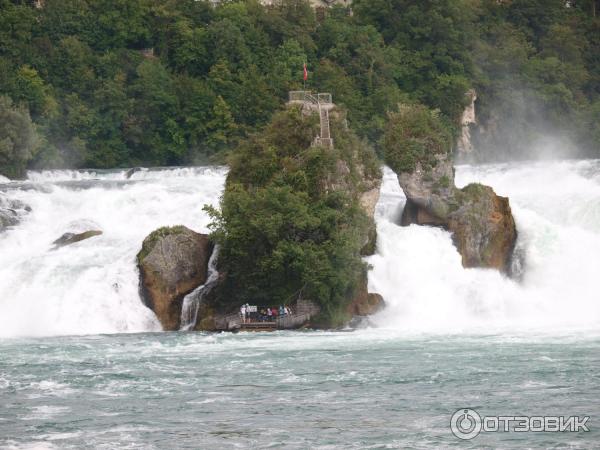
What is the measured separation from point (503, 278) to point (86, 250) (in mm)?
16358

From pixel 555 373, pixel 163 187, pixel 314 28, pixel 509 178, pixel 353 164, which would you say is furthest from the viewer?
pixel 314 28

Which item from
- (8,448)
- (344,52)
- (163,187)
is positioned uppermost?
(344,52)

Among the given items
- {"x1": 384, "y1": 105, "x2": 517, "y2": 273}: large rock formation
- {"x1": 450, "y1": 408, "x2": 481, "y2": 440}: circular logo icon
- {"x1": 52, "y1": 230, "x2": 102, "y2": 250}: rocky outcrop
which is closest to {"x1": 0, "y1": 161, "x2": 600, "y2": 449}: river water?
{"x1": 450, "y1": 408, "x2": 481, "y2": 440}: circular logo icon

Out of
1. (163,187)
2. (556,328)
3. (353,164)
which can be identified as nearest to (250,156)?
(353,164)

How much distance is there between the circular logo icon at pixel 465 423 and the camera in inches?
1305

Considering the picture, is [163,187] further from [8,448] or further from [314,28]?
[314,28]

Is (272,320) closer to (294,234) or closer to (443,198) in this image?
(294,234)

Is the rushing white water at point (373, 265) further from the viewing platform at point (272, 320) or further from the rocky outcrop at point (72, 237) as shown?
the viewing platform at point (272, 320)

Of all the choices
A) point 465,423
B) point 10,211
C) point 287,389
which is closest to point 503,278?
point 10,211

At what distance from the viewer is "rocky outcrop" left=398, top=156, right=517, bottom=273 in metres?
58.0

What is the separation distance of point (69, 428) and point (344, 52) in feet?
204

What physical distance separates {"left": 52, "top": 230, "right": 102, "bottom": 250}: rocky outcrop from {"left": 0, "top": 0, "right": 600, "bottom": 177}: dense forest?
17.2m

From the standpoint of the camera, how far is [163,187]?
62.8 meters

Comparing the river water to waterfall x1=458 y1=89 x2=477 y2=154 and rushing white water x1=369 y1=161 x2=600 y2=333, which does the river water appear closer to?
rushing white water x1=369 y1=161 x2=600 y2=333
